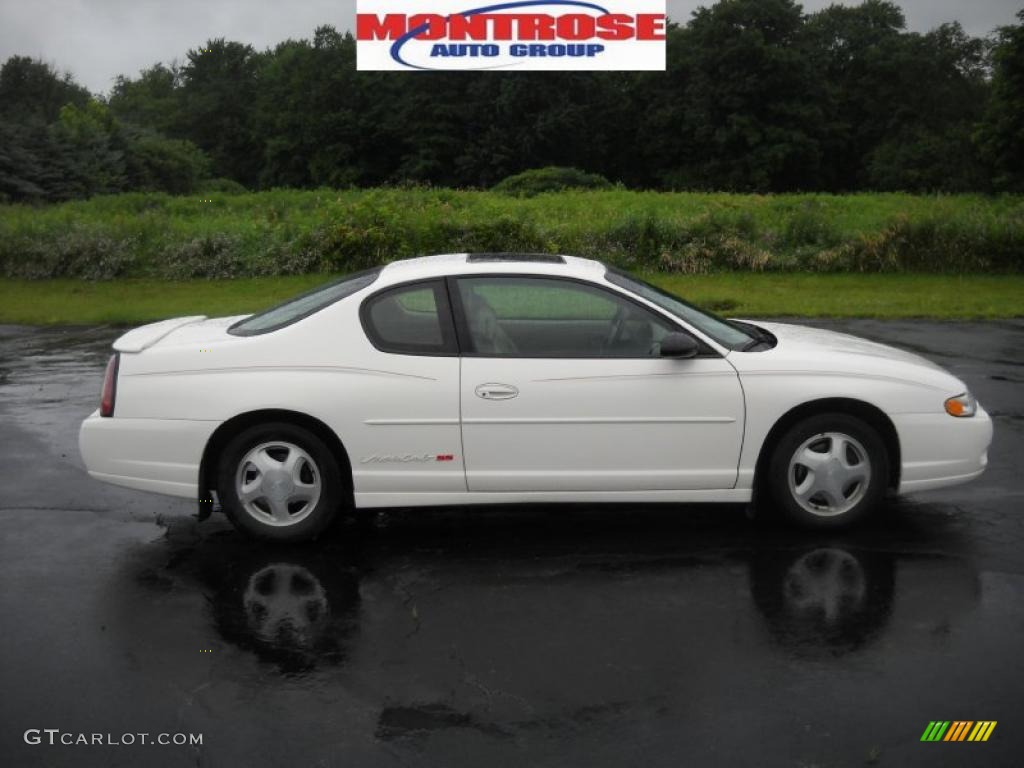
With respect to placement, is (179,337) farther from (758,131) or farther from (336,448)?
(758,131)

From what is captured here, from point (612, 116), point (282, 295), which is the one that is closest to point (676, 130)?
point (612, 116)

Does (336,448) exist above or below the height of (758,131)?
below

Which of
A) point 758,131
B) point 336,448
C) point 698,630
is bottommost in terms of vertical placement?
point 698,630

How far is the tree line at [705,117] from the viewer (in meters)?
65.8

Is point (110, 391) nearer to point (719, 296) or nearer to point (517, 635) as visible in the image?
point (517, 635)

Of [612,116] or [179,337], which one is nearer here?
[179,337]

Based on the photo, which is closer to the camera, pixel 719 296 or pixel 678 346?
pixel 678 346

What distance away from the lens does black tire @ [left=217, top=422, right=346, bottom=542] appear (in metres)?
6.02

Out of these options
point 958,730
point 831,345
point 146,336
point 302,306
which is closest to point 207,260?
point 146,336

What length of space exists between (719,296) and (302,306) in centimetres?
1319

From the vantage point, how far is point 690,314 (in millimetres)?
6484

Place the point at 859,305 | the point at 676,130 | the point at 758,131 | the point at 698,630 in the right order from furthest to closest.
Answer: the point at 676,130
the point at 758,131
the point at 859,305
the point at 698,630

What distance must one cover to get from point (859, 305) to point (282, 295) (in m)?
9.50

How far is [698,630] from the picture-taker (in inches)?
193
